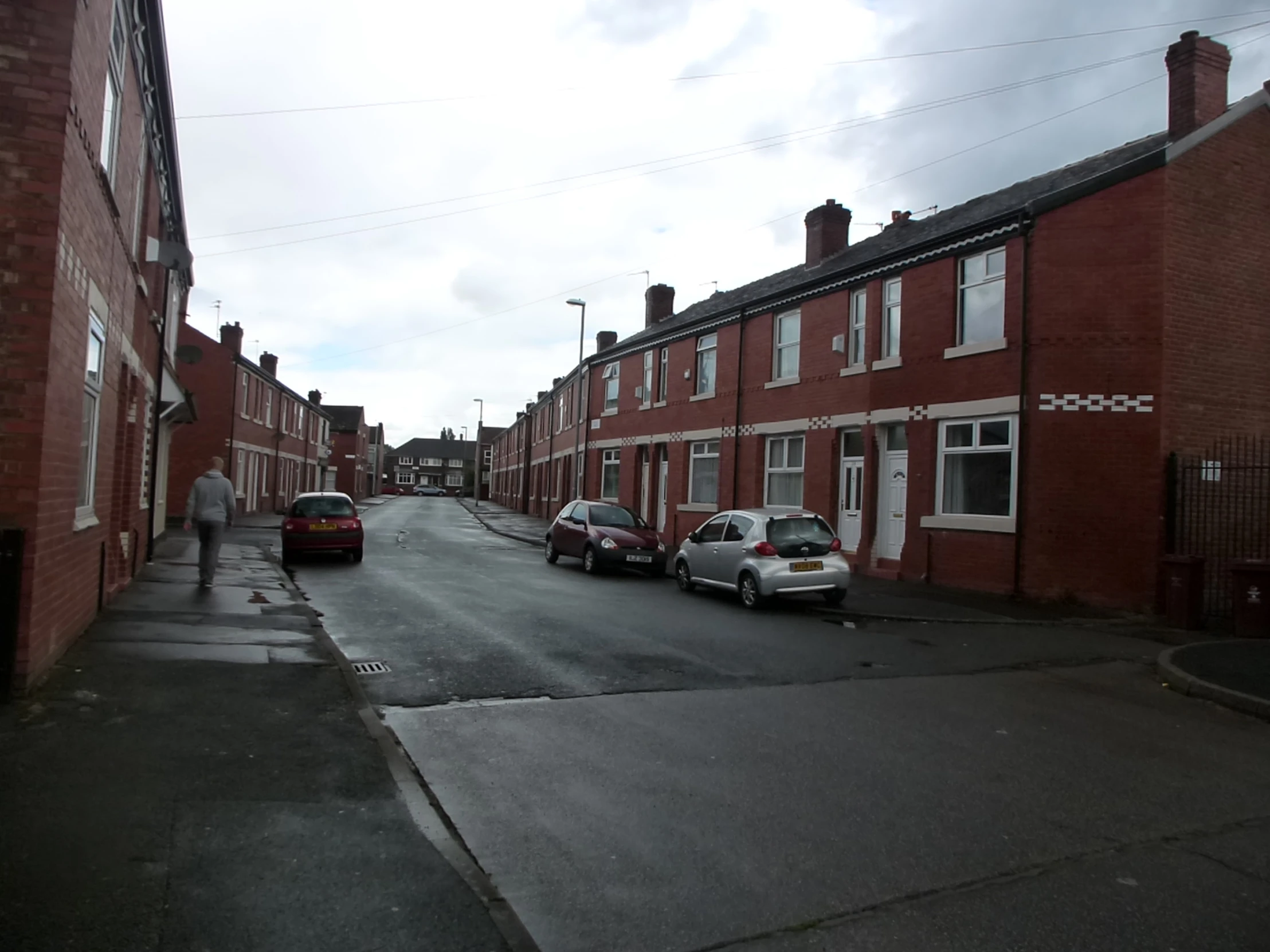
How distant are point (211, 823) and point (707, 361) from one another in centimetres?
2150

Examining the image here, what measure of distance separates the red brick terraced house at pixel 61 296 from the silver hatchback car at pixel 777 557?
→ 8327 mm

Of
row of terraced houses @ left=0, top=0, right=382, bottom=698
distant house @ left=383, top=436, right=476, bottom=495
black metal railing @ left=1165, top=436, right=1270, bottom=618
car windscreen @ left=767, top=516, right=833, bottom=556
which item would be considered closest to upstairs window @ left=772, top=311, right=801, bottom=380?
car windscreen @ left=767, top=516, right=833, bottom=556

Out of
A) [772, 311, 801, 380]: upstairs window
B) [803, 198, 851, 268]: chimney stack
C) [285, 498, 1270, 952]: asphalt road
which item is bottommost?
[285, 498, 1270, 952]: asphalt road

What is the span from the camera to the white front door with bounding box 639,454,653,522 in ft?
91.0

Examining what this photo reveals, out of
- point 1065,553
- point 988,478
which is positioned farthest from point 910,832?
point 988,478

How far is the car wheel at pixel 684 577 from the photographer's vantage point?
1522 centimetres

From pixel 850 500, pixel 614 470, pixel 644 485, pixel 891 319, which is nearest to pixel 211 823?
pixel 850 500

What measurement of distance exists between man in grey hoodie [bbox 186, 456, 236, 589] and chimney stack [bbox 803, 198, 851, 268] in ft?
51.6

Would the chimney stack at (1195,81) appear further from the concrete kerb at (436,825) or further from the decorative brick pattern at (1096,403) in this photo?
the concrete kerb at (436,825)

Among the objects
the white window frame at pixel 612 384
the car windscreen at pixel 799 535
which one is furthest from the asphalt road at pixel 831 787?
the white window frame at pixel 612 384

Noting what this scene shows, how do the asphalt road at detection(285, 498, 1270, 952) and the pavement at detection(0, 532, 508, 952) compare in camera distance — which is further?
the asphalt road at detection(285, 498, 1270, 952)

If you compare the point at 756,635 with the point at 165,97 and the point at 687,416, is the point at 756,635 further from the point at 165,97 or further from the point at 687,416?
the point at 687,416

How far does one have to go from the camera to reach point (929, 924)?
11.5 ft

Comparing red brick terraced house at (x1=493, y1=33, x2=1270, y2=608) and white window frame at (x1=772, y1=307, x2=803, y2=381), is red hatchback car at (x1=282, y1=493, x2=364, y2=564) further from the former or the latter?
white window frame at (x1=772, y1=307, x2=803, y2=381)
